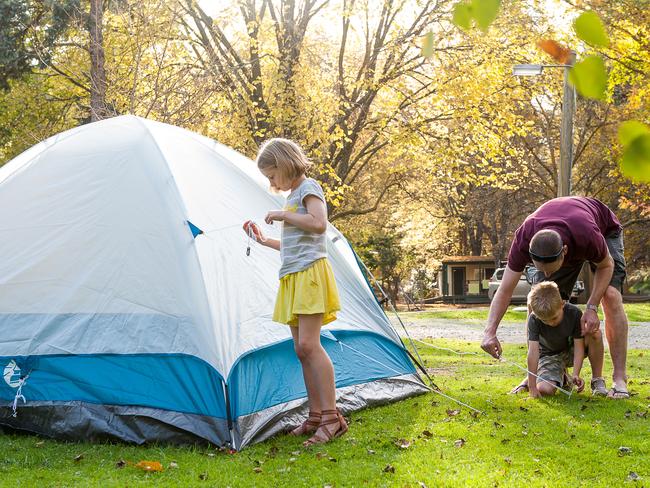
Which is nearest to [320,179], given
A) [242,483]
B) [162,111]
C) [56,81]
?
[162,111]

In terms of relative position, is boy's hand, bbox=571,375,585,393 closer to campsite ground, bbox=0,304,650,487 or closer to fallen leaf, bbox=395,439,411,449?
campsite ground, bbox=0,304,650,487

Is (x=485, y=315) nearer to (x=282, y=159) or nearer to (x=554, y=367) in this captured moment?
(x=554, y=367)

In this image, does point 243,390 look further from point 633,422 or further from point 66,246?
point 633,422

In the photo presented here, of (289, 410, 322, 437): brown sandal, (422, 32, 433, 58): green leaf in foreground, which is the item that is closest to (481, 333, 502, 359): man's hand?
(289, 410, 322, 437): brown sandal

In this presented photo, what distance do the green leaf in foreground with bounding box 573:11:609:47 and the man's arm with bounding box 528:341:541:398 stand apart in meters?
4.87

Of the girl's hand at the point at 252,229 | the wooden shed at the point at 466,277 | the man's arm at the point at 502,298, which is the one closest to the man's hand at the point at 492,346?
the man's arm at the point at 502,298

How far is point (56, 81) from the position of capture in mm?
19031

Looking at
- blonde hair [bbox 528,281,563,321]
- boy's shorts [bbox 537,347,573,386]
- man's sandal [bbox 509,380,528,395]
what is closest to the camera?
blonde hair [bbox 528,281,563,321]

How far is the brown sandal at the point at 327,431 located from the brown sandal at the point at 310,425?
0.11 m

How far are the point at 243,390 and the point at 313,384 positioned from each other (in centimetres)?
40

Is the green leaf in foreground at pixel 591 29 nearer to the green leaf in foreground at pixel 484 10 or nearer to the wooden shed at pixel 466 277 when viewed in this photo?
the green leaf in foreground at pixel 484 10

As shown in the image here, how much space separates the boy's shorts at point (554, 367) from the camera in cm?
573

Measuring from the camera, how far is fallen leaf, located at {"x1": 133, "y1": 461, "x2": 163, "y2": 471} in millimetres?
4070

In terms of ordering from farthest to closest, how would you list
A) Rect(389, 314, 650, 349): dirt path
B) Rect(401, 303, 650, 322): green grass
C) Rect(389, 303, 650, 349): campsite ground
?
Rect(401, 303, 650, 322): green grass < Rect(389, 303, 650, 349): campsite ground < Rect(389, 314, 650, 349): dirt path
